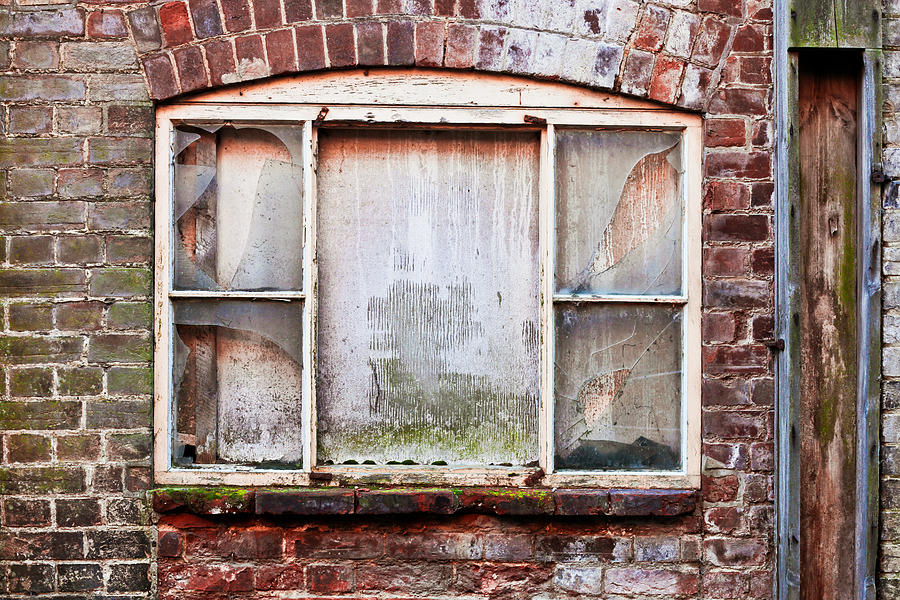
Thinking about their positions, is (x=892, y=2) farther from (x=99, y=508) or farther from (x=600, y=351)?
(x=99, y=508)

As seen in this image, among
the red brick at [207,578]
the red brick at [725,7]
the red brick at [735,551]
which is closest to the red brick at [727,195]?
the red brick at [725,7]

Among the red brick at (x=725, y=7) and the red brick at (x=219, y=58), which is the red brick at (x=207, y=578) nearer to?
the red brick at (x=219, y=58)

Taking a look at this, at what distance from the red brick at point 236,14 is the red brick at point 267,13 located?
0.10 feet

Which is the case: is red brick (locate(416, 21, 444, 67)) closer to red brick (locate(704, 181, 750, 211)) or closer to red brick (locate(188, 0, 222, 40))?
red brick (locate(188, 0, 222, 40))

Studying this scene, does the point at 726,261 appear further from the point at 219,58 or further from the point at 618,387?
the point at 219,58

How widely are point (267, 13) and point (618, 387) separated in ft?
6.20

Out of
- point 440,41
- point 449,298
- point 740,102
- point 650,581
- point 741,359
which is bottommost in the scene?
point 650,581

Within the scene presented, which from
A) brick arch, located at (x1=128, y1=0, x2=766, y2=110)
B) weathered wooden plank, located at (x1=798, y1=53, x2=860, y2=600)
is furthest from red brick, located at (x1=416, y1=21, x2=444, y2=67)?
weathered wooden plank, located at (x1=798, y1=53, x2=860, y2=600)

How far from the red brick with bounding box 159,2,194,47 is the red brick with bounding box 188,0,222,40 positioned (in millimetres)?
28

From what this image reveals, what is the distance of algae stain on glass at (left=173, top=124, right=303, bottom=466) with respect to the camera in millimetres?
2840

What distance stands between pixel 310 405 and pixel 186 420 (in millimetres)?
485

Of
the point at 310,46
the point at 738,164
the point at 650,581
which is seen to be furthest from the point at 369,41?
the point at 650,581

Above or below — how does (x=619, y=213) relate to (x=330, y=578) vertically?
above

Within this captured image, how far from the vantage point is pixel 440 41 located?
108 inches
